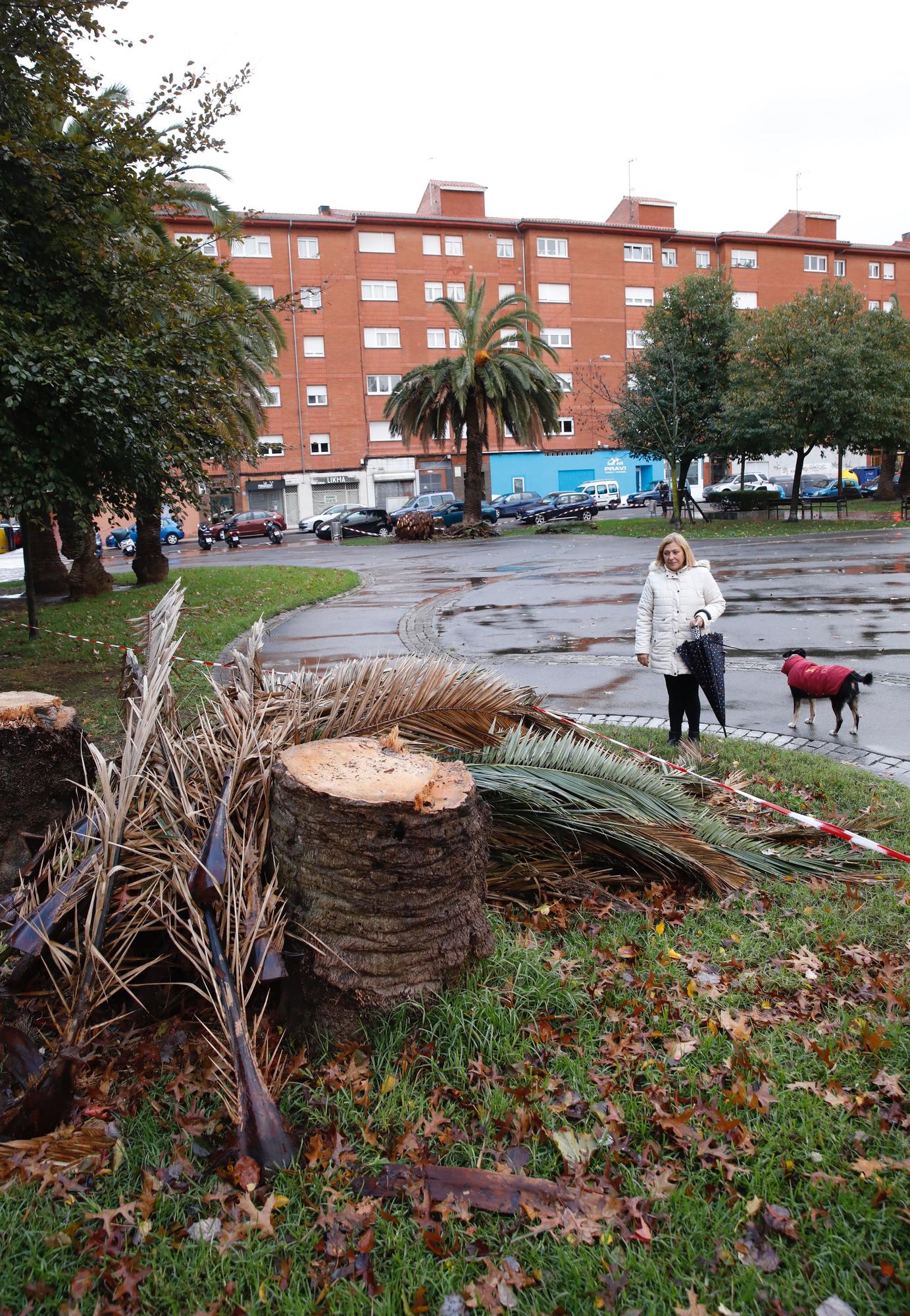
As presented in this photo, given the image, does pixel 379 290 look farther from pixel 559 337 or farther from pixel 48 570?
pixel 48 570

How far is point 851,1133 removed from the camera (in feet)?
8.46

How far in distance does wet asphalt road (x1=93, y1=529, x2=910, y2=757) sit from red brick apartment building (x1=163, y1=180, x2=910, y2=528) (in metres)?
30.2

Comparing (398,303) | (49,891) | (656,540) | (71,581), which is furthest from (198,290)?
(398,303)

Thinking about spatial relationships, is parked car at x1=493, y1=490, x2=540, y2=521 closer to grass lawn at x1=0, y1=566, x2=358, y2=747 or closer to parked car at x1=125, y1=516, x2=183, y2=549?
parked car at x1=125, y1=516, x2=183, y2=549

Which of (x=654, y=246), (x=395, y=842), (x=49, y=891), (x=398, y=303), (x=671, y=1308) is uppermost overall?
(x=654, y=246)

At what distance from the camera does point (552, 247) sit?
57000 millimetres

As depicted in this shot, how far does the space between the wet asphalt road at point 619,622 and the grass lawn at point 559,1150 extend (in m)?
4.16

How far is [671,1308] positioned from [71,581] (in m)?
17.3

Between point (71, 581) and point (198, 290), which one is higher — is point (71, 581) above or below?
below

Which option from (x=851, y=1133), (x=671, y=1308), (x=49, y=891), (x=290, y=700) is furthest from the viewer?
(x=290, y=700)

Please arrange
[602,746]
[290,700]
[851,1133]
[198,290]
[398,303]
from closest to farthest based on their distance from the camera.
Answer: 1. [851,1133]
2. [290,700]
3. [602,746]
4. [198,290]
5. [398,303]

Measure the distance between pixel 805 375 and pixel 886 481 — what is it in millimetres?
17391

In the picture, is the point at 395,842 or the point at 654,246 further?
the point at 654,246

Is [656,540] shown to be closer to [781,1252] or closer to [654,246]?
[781,1252]
